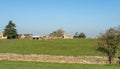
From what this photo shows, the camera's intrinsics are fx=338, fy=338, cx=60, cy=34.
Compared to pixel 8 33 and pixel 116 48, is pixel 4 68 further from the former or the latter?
pixel 8 33

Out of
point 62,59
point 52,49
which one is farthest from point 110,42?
point 52,49

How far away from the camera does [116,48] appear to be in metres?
51.0

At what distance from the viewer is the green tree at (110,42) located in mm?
50719

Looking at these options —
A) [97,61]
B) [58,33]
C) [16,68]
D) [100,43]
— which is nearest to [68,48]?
[97,61]

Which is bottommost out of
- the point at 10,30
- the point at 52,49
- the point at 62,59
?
the point at 62,59

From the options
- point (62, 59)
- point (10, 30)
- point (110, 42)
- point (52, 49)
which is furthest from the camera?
point (10, 30)

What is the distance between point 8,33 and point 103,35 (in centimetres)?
10781

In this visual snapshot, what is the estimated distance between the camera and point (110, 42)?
50875 millimetres

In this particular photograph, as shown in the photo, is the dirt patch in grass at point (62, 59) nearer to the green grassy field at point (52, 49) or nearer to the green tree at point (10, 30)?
the green grassy field at point (52, 49)

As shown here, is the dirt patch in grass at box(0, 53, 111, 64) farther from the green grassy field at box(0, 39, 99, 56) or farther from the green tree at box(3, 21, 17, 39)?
the green tree at box(3, 21, 17, 39)

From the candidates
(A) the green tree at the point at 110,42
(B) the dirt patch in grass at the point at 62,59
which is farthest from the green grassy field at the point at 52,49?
(A) the green tree at the point at 110,42

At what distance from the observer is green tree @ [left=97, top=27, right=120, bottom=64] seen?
166ft

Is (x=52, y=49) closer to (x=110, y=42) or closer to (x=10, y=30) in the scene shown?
(x=110, y=42)

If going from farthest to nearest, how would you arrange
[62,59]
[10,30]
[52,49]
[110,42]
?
[10,30] → [52,49] → [62,59] → [110,42]
